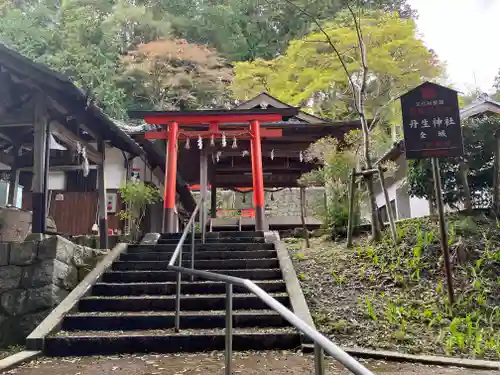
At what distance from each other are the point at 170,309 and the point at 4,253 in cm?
263

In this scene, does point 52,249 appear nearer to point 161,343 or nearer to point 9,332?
point 9,332

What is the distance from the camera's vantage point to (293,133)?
13531 mm

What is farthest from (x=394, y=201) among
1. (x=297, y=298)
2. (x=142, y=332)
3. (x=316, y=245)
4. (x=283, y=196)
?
(x=142, y=332)

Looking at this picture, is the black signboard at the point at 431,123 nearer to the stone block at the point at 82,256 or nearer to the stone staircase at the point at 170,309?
the stone staircase at the point at 170,309

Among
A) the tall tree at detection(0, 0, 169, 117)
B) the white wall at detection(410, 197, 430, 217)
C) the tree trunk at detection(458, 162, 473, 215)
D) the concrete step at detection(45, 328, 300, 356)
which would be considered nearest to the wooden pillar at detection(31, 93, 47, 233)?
the concrete step at detection(45, 328, 300, 356)

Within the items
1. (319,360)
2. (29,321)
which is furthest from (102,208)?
(319,360)

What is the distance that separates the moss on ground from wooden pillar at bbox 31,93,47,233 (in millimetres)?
4201

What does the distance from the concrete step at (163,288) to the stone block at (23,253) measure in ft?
3.36

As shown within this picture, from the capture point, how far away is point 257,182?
1016 centimetres

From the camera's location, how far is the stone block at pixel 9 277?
20.2 ft

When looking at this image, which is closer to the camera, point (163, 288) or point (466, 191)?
point (163, 288)

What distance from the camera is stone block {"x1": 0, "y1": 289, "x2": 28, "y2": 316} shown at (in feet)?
19.9

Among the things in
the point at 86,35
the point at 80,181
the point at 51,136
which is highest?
the point at 86,35

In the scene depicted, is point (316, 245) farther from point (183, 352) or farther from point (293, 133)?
point (183, 352)
